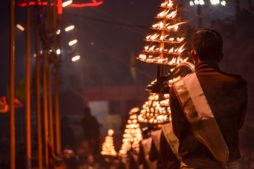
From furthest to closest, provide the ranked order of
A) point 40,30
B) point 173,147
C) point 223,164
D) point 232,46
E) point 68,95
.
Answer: point 68,95 → point 232,46 → point 40,30 → point 173,147 → point 223,164

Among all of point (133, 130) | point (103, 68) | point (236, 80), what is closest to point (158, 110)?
point (236, 80)

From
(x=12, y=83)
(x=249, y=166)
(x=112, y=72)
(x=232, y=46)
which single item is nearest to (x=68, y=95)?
(x=112, y=72)

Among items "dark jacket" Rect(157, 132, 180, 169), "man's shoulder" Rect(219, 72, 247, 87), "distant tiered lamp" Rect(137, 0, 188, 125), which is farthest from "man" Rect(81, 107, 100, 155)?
"man's shoulder" Rect(219, 72, 247, 87)

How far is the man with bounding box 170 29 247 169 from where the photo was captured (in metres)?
5.36

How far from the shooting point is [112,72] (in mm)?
65688

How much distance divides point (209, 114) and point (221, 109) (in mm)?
128

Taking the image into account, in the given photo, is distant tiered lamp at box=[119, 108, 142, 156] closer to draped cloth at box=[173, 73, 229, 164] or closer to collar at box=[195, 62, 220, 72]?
collar at box=[195, 62, 220, 72]

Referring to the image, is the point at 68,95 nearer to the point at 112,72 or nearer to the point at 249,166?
the point at 112,72

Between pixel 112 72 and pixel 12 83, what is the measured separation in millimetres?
54471

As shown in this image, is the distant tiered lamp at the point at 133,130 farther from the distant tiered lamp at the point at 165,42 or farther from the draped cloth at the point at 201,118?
the draped cloth at the point at 201,118

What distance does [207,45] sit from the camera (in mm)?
5555

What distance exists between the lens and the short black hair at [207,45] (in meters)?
5.56

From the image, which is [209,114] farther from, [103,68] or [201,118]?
[103,68]

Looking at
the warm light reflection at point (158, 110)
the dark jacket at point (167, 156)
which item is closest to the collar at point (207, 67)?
the dark jacket at point (167, 156)
